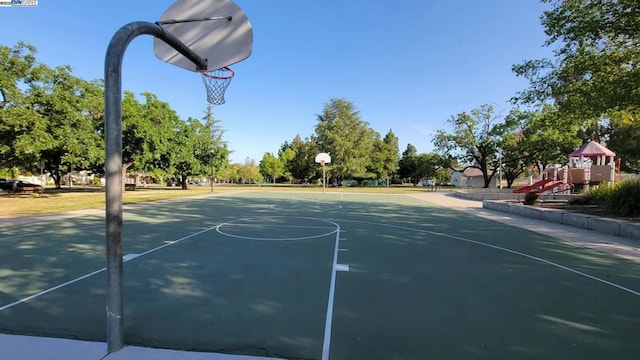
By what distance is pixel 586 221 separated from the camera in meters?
10.7

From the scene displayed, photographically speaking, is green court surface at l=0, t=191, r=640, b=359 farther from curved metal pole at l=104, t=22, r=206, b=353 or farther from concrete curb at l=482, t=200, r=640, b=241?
concrete curb at l=482, t=200, r=640, b=241

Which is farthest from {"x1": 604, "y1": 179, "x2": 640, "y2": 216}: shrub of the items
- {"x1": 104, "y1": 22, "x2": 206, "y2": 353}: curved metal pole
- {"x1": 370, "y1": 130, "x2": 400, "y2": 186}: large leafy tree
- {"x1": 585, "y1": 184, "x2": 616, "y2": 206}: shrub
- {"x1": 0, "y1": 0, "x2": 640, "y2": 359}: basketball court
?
{"x1": 370, "y1": 130, "x2": 400, "y2": 186}: large leafy tree

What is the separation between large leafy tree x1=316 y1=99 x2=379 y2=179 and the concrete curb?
40.1m

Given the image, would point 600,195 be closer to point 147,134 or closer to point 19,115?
point 19,115

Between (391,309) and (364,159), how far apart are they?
53.8m

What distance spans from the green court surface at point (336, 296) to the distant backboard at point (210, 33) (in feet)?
9.65

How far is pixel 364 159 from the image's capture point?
57.1 meters

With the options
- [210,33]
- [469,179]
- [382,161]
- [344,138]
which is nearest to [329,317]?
[210,33]

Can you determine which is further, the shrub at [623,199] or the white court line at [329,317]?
the shrub at [623,199]

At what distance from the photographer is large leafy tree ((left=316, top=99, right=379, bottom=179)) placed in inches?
2174

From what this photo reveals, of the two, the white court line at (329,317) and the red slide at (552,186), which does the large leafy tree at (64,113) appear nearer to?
the white court line at (329,317)

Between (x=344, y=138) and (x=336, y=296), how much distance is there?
52818 mm

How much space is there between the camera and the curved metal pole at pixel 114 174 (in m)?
2.81

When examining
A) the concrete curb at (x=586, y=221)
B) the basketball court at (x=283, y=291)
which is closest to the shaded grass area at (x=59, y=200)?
the basketball court at (x=283, y=291)
